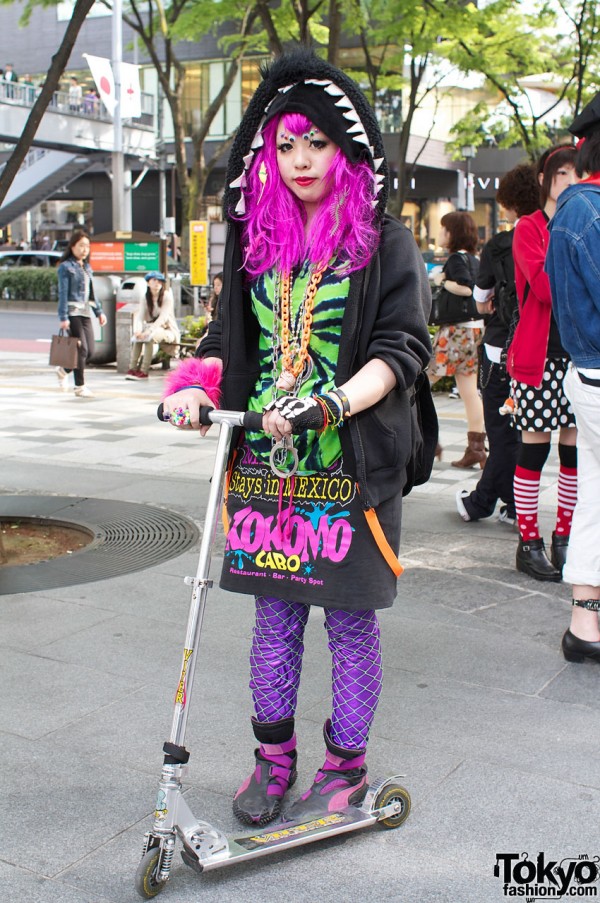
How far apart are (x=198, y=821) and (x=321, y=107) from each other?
175 cm

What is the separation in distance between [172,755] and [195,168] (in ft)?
69.1

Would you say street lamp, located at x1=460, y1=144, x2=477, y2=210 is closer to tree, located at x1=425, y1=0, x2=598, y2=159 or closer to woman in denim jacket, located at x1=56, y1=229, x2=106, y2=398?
tree, located at x1=425, y1=0, x2=598, y2=159

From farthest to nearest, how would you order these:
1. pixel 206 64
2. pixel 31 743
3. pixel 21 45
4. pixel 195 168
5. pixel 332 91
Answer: pixel 21 45 → pixel 206 64 → pixel 195 168 → pixel 31 743 → pixel 332 91

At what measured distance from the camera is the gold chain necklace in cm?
264

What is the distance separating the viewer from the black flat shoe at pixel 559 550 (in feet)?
16.3

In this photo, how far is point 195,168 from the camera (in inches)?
877

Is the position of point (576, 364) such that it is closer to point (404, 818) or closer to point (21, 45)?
point (404, 818)

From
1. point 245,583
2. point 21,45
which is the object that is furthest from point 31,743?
point 21,45

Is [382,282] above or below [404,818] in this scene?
above

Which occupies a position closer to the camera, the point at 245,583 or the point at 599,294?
the point at 245,583

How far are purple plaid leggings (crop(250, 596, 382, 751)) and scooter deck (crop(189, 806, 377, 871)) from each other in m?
0.17

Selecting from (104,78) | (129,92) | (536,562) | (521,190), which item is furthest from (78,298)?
(129,92)

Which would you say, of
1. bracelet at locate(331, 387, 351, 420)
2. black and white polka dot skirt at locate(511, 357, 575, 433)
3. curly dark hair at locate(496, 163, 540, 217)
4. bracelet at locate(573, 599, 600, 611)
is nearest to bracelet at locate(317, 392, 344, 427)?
bracelet at locate(331, 387, 351, 420)

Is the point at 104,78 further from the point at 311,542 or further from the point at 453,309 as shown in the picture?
the point at 311,542
